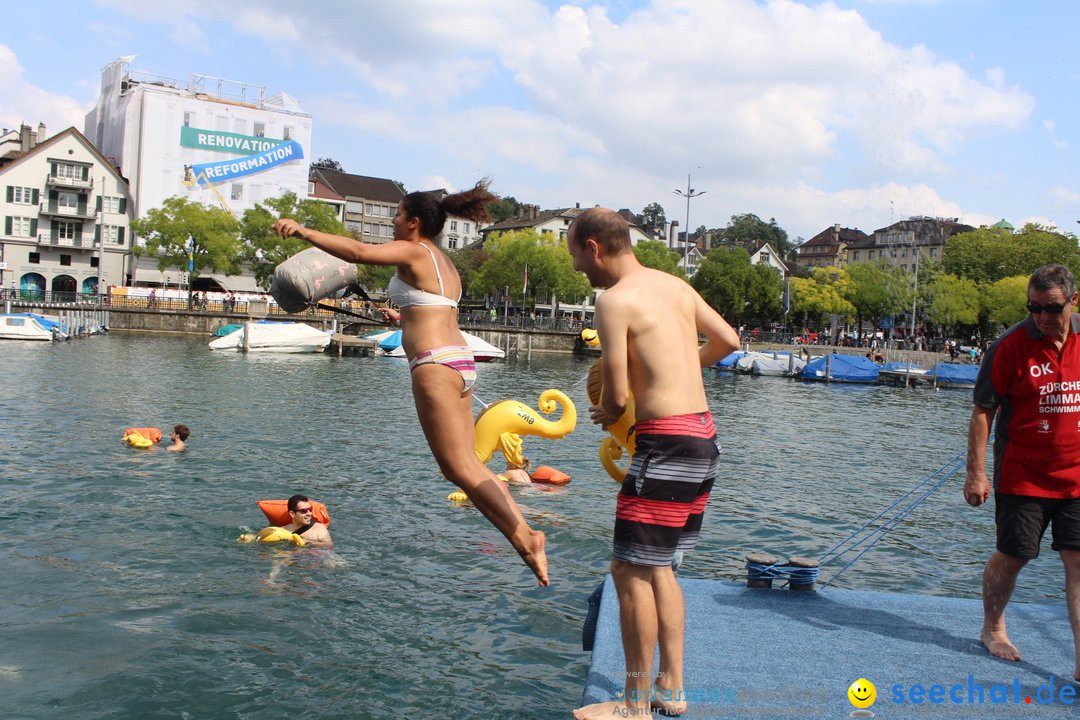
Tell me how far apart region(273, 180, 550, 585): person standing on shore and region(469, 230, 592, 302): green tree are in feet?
294

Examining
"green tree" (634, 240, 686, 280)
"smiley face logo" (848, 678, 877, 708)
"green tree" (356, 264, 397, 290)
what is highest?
"green tree" (634, 240, 686, 280)

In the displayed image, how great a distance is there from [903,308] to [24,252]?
3636 inches

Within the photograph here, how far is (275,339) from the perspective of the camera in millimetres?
58531

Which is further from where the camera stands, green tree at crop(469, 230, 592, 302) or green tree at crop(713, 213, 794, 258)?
green tree at crop(713, 213, 794, 258)

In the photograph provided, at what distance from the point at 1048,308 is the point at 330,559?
332 inches

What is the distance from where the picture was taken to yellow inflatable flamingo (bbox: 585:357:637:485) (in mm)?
6508

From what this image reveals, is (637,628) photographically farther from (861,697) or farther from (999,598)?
(999,598)

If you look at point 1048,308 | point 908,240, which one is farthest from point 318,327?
point 908,240

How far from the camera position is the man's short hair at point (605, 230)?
511 centimetres

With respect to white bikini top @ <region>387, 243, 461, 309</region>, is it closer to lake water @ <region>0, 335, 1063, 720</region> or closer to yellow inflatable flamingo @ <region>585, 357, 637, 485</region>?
yellow inflatable flamingo @ <region>585, 357, 637, 485</region>

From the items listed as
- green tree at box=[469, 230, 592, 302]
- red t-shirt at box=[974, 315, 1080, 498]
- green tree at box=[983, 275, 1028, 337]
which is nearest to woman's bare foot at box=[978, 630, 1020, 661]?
red t-shirt at box=[974, 315, 1080, 498]

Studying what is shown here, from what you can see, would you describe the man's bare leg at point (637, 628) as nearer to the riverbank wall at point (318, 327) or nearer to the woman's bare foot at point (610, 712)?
the woman's bare foot at point (610, 712)

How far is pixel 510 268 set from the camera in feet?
321

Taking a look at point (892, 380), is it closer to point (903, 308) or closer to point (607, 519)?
point (903, 308)
